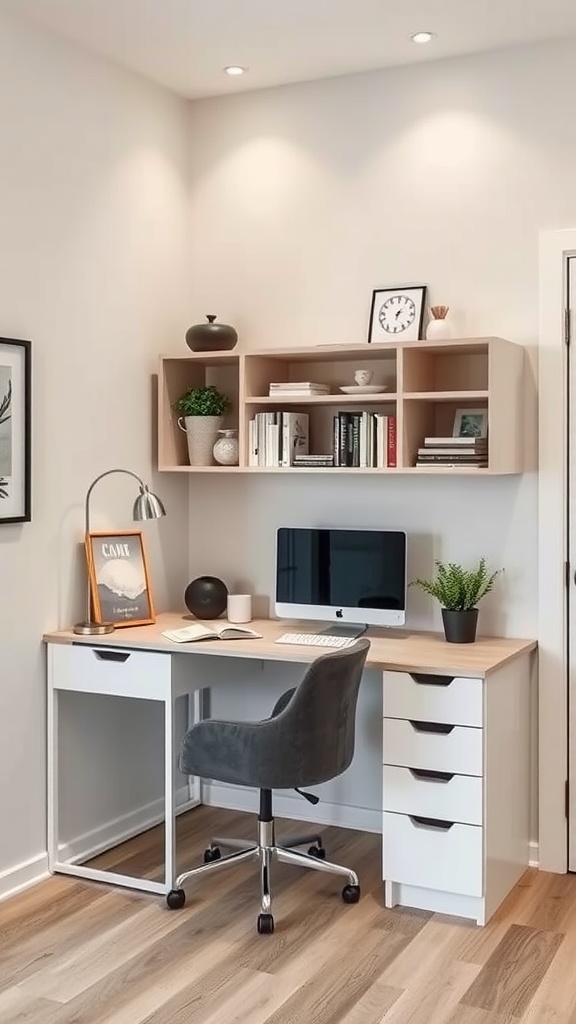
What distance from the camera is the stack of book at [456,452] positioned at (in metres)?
3.49

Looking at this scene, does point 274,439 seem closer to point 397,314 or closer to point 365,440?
point 365,440

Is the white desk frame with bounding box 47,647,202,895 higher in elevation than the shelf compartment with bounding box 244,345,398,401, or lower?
lower

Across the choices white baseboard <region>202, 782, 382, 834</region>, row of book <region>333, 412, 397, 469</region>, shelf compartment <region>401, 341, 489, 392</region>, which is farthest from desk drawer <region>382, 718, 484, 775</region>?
shelf compartment <region>401, 341, 489, 392</region>

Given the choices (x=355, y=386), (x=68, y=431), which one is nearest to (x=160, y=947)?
(x=68, y=431)

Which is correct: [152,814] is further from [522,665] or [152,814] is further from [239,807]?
[522,665]

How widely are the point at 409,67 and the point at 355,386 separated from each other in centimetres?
116

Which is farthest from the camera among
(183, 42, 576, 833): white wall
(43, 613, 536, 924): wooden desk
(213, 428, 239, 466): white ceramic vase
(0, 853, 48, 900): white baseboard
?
(213, 428, 239, 466): white ceramic vase

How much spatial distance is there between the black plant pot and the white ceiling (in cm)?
189

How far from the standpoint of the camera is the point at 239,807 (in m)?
4.27

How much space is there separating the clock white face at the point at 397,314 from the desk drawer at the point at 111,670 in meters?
1.40

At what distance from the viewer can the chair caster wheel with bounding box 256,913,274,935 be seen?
3123 mm

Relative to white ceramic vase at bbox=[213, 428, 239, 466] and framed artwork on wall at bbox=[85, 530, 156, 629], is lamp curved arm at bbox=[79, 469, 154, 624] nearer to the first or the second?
framed artwork on wall at bbox=[85, 530, 156, 629]

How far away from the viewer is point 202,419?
3.99m

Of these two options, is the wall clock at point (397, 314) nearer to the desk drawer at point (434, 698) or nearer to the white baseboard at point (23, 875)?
the desk drawer at point (434, 698)
